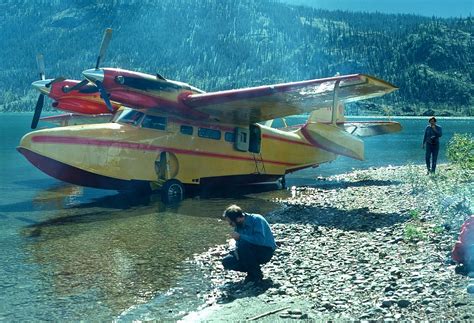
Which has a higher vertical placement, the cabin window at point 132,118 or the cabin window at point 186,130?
the cabin window at point 132,118

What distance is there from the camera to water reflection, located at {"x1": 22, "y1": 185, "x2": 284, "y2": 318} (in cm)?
708

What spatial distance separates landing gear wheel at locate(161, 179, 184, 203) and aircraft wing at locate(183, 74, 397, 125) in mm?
2559

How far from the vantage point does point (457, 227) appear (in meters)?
7.90

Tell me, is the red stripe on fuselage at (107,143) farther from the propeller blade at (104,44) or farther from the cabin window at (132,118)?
the propeller blade at (104,44)

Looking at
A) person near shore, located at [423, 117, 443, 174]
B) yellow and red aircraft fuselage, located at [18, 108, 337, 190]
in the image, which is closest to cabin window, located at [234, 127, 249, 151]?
yellow and red aircraft fuselage, located at [18, 108, 337, 190]

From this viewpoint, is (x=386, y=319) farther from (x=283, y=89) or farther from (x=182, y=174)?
(x=182, y=174)

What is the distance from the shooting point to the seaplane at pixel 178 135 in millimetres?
14234

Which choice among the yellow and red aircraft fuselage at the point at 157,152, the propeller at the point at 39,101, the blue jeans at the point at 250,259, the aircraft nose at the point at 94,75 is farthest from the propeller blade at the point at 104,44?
the blue jeans at the point at 250,259

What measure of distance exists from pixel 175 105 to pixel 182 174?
2.45 meters

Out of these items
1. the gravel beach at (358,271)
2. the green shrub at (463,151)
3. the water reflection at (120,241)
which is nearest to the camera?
the gravel beach at (358,271)

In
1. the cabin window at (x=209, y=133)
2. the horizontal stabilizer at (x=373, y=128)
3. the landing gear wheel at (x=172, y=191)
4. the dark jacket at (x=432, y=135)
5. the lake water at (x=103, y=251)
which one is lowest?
the lake water at (x=103, y=251)

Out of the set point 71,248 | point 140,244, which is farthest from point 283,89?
point 71,248

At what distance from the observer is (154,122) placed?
631 inches

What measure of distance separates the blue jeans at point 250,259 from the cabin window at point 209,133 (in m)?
10.7
